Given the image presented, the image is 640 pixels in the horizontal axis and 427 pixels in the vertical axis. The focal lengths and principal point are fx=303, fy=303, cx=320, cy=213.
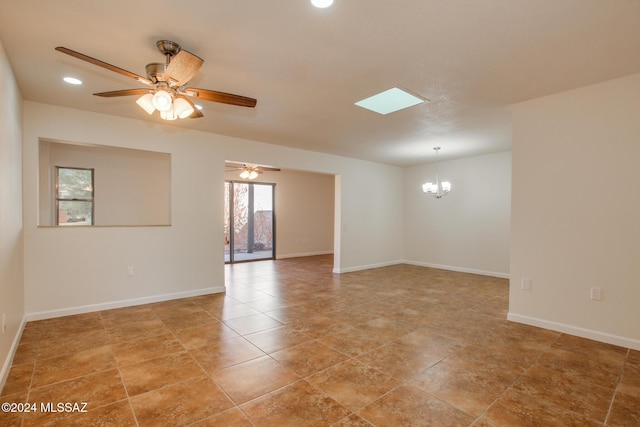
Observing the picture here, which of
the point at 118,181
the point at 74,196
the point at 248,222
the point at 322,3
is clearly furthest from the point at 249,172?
the point at 322,3

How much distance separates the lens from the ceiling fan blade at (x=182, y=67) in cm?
202

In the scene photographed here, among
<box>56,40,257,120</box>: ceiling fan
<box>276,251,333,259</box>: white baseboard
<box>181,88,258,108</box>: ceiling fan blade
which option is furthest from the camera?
<box>276,251,333,259</box>: white baseboard

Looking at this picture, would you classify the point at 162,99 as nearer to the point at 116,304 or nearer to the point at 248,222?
the point at 116,304

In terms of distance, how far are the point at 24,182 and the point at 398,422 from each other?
449 centimetres

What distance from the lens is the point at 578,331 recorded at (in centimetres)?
317

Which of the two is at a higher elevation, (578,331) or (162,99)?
(162,99)

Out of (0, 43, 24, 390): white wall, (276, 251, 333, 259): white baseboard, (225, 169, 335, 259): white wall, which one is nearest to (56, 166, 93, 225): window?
(0, 43, 24, 390): white wall

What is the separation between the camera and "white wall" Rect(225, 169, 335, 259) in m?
8.84

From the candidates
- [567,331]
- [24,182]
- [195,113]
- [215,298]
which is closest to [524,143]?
[567,331]

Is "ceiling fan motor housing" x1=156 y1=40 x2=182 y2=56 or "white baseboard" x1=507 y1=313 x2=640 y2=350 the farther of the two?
"white baseboard" x1=507 y1=313 x2=640 y2=350

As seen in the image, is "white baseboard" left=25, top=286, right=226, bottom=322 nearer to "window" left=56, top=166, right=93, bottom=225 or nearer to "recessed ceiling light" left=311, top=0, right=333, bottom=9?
"window" left=56, top=166, right=93, bottom=225

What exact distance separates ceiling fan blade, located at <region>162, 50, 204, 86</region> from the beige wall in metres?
3.28

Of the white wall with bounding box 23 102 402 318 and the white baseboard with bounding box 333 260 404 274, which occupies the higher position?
the white wall with bounding box 23 102 402 318

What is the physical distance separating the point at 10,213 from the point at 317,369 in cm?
301
